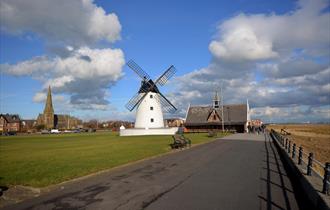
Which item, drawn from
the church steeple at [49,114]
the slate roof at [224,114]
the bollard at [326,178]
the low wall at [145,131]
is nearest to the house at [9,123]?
the church steeple at [49,114]

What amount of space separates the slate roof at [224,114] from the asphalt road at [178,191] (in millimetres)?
61549

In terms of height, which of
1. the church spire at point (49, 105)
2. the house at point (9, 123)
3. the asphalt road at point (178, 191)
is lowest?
the asphalt road at point (178, 191)

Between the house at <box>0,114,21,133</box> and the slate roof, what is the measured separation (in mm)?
82022

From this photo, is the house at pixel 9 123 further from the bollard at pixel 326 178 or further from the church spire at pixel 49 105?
the bollard at pixel 326 178

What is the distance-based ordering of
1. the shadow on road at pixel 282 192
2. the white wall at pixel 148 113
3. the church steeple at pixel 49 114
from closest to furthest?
1. the shadow on road at pixel 282 192
2. the white wall at pixel 148 113
3. the church steeple at pixel 49 114

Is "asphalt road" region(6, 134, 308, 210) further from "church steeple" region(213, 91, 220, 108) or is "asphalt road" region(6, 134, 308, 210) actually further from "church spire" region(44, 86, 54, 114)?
"church spire" region(44, 86, 54, 114)

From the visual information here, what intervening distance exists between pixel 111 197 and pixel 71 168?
20.7ft

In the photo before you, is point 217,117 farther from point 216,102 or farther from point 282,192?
point 282,192

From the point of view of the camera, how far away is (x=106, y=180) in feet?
40.0

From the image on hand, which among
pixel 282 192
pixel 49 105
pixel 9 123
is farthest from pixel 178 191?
pixel 49 105

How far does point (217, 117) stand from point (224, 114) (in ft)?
5.97

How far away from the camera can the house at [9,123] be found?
128 m

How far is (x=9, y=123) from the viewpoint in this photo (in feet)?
428

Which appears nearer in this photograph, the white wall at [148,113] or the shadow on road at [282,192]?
the shadow on road at [282,192]
